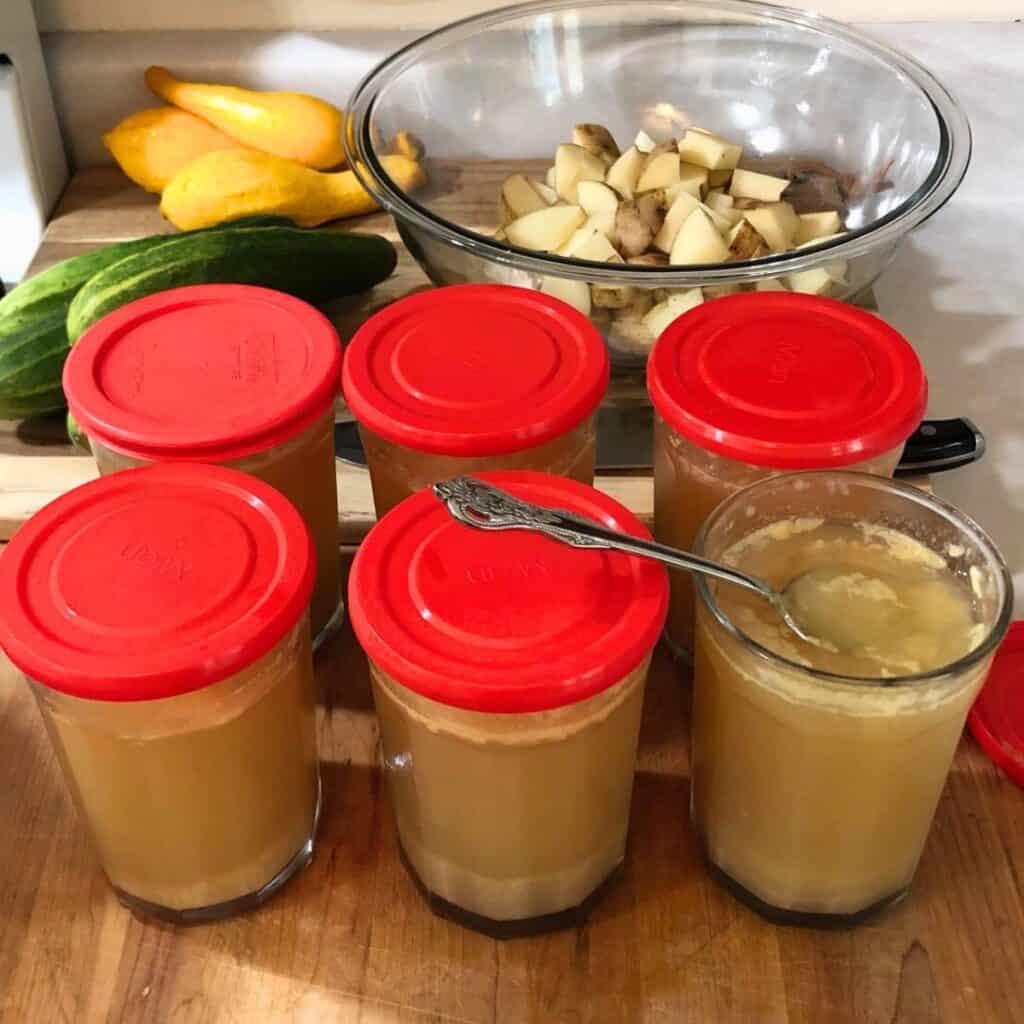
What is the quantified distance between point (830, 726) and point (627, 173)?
56cm

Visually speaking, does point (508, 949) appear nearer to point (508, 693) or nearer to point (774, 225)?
point (508, 693)

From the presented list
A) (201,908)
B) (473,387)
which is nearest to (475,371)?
(473,387)

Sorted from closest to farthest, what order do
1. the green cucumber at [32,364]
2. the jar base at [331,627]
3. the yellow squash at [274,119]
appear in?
1. the jar base at [331,627]
2. the green cucumber at [32,364]
3. the yellow squash at [274,119]

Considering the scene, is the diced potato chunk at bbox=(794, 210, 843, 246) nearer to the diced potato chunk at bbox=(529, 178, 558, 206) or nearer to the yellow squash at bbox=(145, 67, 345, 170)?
the diced potato chunk at bbox=(529, 178, 558, 206)

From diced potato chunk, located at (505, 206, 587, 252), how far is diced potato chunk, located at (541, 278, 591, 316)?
0.28 ft

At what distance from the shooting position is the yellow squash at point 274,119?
46.0 inches

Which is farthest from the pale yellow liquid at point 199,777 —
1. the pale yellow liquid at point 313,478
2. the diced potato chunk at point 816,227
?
the diced potato chunk at point 816,227

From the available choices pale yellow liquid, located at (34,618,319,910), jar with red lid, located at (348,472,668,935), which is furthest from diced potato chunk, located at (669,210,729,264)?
pale yellow liquid, located at (34,618,319,910)

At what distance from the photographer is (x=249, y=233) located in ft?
3.19

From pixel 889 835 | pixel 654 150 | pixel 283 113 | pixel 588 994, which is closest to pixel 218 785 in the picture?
pixel 588 994

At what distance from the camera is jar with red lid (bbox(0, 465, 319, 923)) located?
56cm

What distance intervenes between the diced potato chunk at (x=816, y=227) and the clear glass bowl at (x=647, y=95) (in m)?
0.06

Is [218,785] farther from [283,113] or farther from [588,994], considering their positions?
[283,113]

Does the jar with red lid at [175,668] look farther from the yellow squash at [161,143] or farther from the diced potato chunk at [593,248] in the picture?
the yellow squash at [161,143]
